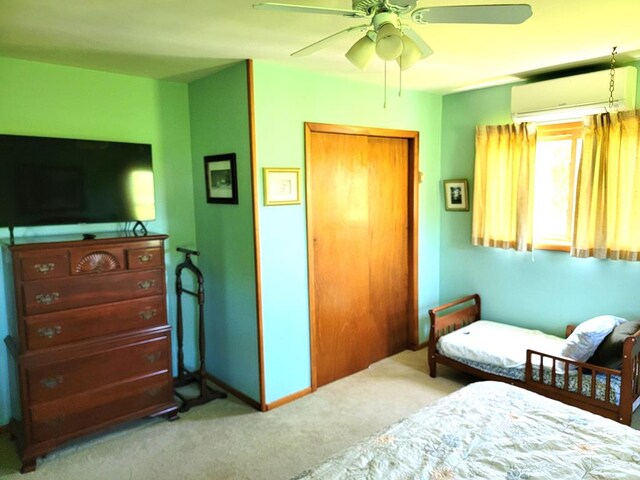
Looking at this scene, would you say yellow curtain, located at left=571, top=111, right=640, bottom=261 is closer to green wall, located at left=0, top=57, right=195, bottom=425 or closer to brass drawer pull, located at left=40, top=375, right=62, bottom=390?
green wall, located at left=0, top=57, right=195, bottom=425

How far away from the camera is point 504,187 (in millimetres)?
3869

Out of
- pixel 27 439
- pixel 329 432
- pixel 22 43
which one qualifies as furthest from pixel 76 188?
pixel 329 432

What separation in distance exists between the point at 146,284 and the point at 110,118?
4.15 ft

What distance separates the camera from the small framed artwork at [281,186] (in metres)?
3.13

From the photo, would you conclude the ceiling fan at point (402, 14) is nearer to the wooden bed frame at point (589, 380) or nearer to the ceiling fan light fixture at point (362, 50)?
the ceiling fan light fixture at point (362, 50)

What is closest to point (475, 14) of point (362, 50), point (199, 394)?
point (362, 50)

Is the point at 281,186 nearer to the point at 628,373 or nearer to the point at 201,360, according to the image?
the point at 201,360

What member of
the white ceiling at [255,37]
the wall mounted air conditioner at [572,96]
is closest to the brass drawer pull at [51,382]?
the white ceiling at [255,37]

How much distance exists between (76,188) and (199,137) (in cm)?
101

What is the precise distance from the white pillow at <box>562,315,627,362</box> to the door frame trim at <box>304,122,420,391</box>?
1.57 meters

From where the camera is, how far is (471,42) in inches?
104

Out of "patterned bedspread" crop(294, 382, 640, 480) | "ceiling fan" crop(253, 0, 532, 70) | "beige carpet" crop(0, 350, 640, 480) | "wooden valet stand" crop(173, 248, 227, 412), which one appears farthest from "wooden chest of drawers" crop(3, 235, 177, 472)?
"ceiling fan" crop(253, 0, 532, 70)

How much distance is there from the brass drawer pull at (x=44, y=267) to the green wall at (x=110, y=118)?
1.62 ft

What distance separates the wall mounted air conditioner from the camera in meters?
3.06
